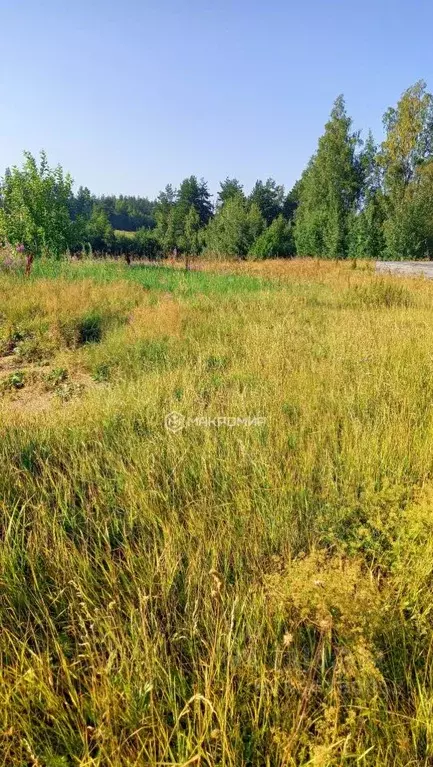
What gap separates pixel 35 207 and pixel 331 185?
28812 millimetres

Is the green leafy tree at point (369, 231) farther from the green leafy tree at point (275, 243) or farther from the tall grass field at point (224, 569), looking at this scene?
the tall grass field at point (224, 569)

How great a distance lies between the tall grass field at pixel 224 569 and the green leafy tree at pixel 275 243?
107 ft

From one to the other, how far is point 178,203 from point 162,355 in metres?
74.6

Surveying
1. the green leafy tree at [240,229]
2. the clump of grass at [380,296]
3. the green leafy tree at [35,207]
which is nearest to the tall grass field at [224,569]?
the clump of grass at [380,296]

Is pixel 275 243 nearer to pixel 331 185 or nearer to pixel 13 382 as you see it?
pixel 331 185

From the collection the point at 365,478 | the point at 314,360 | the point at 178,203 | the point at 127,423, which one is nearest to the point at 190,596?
the point at 365,478

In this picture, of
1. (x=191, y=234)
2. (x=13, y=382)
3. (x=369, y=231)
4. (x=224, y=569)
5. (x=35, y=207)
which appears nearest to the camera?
(x=224, y=569)

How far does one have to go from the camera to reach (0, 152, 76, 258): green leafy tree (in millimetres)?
14914

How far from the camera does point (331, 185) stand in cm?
3547

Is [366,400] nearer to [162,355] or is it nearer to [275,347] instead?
[275,347]

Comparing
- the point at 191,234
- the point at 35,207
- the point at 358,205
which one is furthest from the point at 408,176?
the point at 191,234

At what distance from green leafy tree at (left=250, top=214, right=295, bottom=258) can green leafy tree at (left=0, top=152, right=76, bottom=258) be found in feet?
68.3

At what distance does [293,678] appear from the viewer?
110 cm

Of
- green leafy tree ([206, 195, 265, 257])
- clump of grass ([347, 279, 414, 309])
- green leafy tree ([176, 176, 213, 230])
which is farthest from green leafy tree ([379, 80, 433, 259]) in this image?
green leafy tree ([176, 176, 213, 230])
